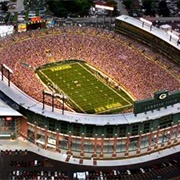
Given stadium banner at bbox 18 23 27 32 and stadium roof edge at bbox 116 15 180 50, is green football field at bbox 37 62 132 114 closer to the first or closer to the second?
stadium banner at bbox 18 23 27 32

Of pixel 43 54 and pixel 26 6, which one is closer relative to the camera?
pixel 43 54

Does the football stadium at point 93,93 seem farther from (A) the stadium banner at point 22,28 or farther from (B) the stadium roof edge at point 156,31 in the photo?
(A) the stadium banner at point 22,28

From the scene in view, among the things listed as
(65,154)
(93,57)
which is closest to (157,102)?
(65,154)

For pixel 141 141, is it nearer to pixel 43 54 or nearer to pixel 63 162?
pixel 63 162

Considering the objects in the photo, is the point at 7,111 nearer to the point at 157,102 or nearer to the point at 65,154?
the point at 65,154

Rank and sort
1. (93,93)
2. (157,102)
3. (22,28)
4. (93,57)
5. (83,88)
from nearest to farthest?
(157,102) < (93,93) < (83,88) < (93,57) < (22,28)

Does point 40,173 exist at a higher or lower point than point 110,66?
lower

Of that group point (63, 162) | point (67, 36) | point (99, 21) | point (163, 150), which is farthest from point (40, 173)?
point (99, 21)
